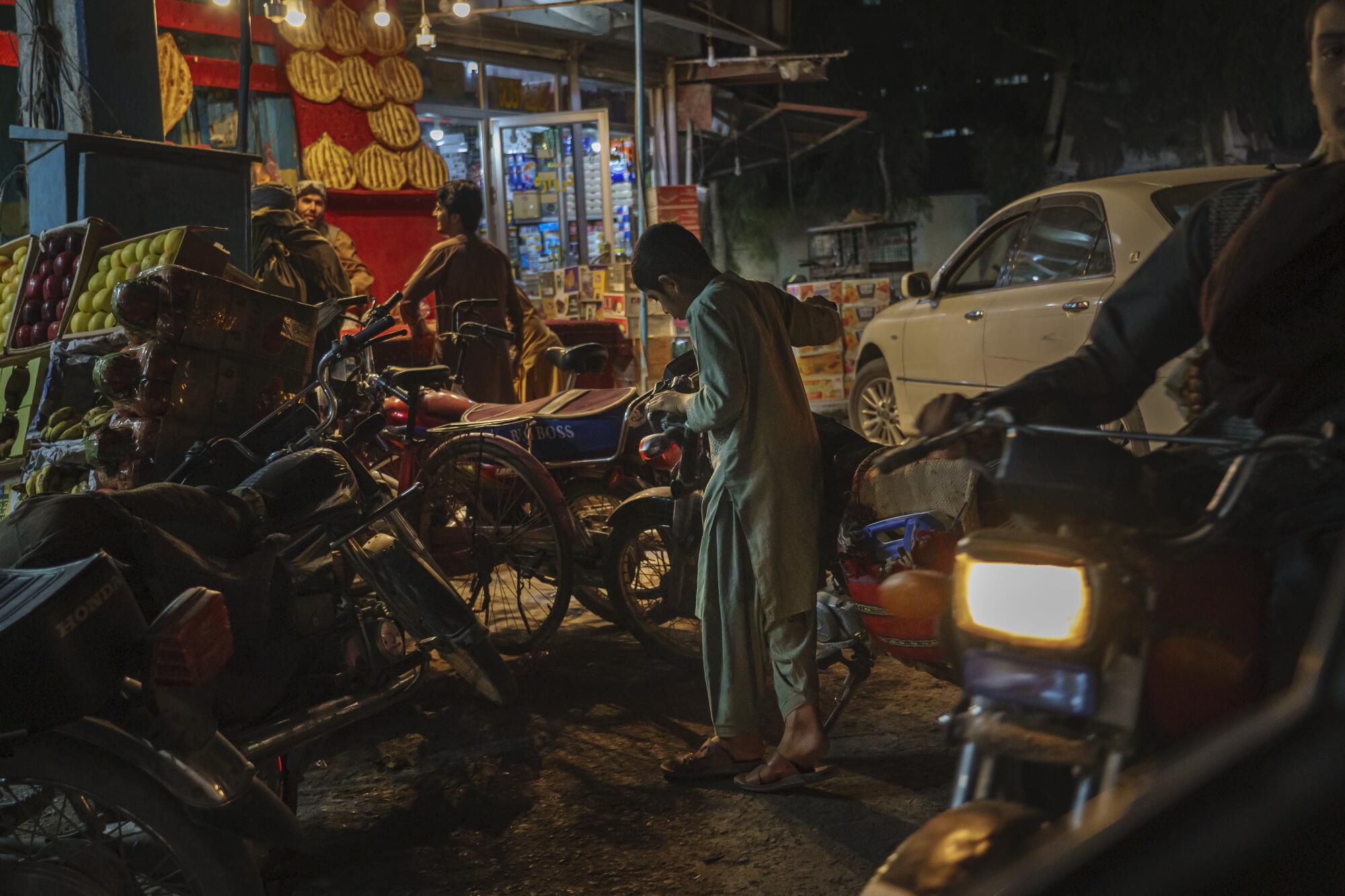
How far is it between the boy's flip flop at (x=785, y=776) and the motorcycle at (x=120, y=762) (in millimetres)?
1548

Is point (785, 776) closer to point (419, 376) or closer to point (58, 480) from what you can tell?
point (419, 376)

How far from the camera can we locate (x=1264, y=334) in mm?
1843

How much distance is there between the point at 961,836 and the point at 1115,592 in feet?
1.15

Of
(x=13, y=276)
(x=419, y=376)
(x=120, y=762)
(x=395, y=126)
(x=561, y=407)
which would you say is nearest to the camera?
(x=120, y=762)

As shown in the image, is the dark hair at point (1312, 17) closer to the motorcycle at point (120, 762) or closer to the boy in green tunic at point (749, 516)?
the boy in green tunic at point (749, 516)

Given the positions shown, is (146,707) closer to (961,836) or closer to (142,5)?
(961,836)

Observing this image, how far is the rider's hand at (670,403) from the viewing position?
12.3 feet

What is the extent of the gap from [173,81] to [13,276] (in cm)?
356

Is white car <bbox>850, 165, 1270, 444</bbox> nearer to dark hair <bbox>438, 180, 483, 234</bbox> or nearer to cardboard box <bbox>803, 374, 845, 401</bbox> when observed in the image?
dark hair <bbox>438, 180, 483, 234</bbox>

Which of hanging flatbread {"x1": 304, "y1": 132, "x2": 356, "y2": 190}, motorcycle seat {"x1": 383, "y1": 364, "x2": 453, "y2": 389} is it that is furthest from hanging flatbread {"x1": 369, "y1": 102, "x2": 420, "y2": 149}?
motorcycle seat {"x1": 383, "y1": 364, "x2": 453, "y2": 389}

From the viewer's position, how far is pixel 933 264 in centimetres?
2689

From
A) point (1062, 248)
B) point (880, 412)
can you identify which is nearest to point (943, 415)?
point (1062, 248)

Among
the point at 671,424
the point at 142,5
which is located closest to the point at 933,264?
the point at 142,5

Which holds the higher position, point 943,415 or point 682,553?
point 943,415
